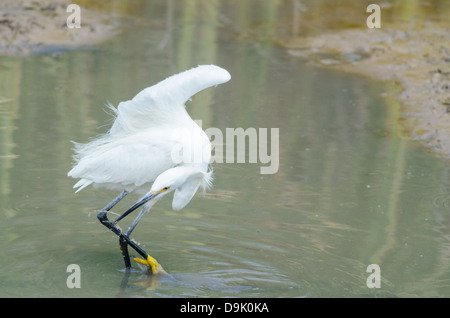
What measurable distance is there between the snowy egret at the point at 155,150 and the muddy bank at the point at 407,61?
150 inches

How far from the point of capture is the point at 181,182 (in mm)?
4980

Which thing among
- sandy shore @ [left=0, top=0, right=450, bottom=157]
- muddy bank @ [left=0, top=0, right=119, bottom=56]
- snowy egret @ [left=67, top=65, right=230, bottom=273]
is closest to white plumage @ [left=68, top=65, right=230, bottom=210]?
snowy egret @ [left=67, top=65, right=230, bottom=273]

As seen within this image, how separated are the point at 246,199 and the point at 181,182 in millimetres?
1578

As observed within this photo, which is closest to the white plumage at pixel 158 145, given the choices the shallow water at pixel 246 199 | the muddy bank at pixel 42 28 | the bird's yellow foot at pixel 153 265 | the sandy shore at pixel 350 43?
the bird's yellow foot at pixel 153 265

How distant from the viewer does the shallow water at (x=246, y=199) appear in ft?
16.2

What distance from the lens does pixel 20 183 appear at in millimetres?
6527

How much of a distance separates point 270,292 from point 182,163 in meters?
1.05

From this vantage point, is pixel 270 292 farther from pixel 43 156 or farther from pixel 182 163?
pixel 43 156

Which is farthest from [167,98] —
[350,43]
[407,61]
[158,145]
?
[350,43]

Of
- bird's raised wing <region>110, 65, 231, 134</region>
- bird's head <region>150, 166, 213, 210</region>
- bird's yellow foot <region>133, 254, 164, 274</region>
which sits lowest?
bird's yellow foot <region>133, 254, 164, 274</region>

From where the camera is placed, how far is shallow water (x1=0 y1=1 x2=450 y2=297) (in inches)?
195

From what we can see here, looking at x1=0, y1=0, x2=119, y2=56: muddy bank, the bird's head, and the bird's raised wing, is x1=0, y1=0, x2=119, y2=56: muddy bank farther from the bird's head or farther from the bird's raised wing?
the bird's head

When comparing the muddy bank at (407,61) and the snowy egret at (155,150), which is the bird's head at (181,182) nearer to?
the snowy egret at (155,150)

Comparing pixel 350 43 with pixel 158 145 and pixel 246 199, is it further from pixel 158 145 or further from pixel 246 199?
pixel 158 145
